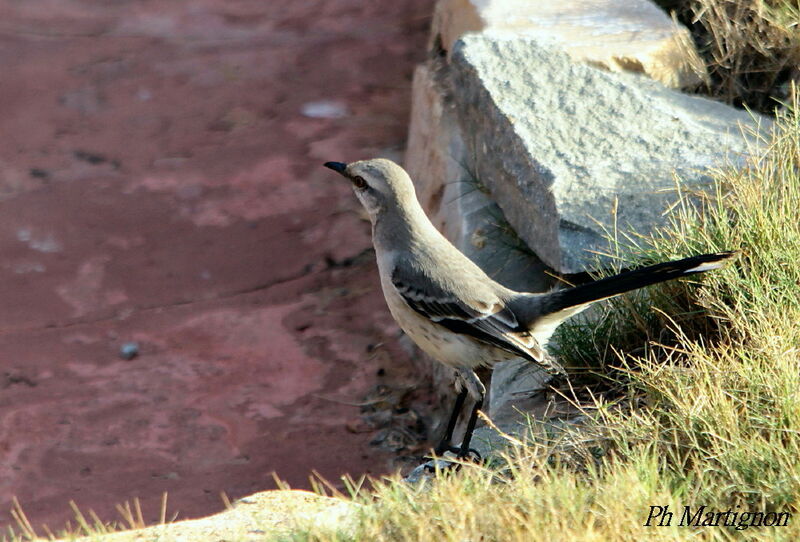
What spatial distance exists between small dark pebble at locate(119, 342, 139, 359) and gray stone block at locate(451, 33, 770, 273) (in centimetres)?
239

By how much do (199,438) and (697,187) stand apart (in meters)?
2.95

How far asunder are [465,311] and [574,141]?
1.50 metres

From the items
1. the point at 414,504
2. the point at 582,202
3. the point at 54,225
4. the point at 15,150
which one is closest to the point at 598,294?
the point at 582,202

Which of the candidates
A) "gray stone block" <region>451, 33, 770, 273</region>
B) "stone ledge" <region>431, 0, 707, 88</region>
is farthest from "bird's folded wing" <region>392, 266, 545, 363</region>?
"stone ledge" <region>431, 0, 707, 88</region>

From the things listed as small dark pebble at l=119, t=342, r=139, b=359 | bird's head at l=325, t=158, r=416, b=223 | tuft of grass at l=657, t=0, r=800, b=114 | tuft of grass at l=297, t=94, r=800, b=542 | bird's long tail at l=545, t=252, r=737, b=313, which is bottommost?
small dark pebble at l=119, t=342, r=139, b=359

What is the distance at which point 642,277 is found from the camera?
12.8 ft

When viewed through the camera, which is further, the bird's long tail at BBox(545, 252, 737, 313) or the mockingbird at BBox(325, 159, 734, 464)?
the mockingbird at BBox(325, 159, 734, 464)

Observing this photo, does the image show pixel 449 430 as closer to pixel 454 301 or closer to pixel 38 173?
pixel 454 301

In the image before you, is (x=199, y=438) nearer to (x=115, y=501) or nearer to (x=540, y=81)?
(x=115, y=501)

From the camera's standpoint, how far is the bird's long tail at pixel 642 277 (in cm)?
381

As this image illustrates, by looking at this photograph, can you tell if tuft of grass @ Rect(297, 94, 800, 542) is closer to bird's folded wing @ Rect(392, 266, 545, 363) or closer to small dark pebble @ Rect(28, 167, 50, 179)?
bird's folded wing @ Rect(392, 266, 545, 363)

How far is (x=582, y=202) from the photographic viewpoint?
→ 16.1 ft

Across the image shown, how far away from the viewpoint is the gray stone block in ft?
16.0

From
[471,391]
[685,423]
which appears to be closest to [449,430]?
[471,391]
